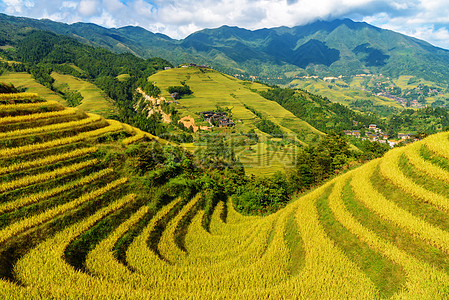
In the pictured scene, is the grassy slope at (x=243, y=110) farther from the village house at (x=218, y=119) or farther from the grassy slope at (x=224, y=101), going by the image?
the village house at (x=218, y=119)

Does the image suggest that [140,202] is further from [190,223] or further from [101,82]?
[101,82]

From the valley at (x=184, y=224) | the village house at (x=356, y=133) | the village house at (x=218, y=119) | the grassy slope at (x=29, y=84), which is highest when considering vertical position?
the grassy slope at (x=29, y=84)

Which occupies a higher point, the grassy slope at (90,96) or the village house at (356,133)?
the grassy slope at (90,96)

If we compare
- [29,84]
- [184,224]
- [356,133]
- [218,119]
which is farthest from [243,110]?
[29,84]

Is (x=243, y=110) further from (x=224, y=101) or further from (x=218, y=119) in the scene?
(x=218, y=119)

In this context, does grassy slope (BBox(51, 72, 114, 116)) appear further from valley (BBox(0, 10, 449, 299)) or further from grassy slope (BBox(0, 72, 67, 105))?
valley (BBox(0, 10, 449, 299))

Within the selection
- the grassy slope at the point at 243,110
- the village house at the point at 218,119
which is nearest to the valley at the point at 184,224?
the grassy slope at the point at 243,110
